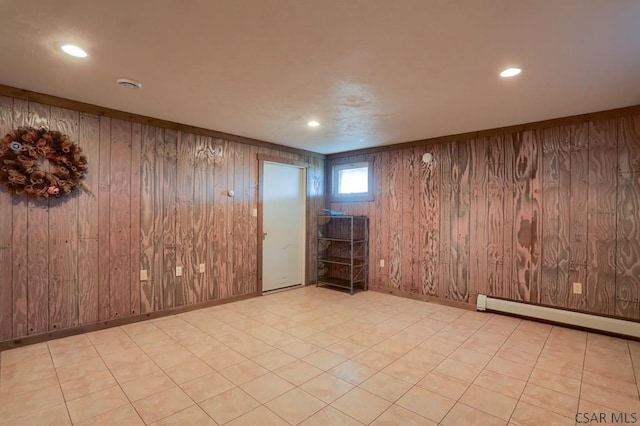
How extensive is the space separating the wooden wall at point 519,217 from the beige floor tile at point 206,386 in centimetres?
320

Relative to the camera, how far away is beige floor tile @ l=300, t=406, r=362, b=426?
1.88m

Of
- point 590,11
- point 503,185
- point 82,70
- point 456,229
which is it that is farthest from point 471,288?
point 82,70

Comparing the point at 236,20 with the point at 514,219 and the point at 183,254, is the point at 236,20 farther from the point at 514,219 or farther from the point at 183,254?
the point at 514,219

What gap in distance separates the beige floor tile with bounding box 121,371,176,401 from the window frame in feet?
12.6

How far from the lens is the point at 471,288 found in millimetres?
4180

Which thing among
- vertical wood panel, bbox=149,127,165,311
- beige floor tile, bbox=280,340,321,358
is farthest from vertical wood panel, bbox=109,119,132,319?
beige floor tile, bbox=280,340,321,358

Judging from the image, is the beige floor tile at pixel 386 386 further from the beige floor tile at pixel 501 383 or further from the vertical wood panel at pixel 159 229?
the vertical wood panel at pixel 159 229

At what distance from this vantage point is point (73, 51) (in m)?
2.12

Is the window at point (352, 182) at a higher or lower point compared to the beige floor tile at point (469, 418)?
higher

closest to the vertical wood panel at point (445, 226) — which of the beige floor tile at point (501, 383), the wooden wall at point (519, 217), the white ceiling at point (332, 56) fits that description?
the wooden wall at point (519, 217)

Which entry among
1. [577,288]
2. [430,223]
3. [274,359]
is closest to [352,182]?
[430,223]

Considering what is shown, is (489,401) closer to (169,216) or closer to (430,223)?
(430,223)

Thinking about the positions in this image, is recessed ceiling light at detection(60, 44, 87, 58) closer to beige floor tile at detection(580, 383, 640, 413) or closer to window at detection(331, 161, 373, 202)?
window at detection(331, 161, 373, 202)

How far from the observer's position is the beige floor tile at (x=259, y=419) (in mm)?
1875
